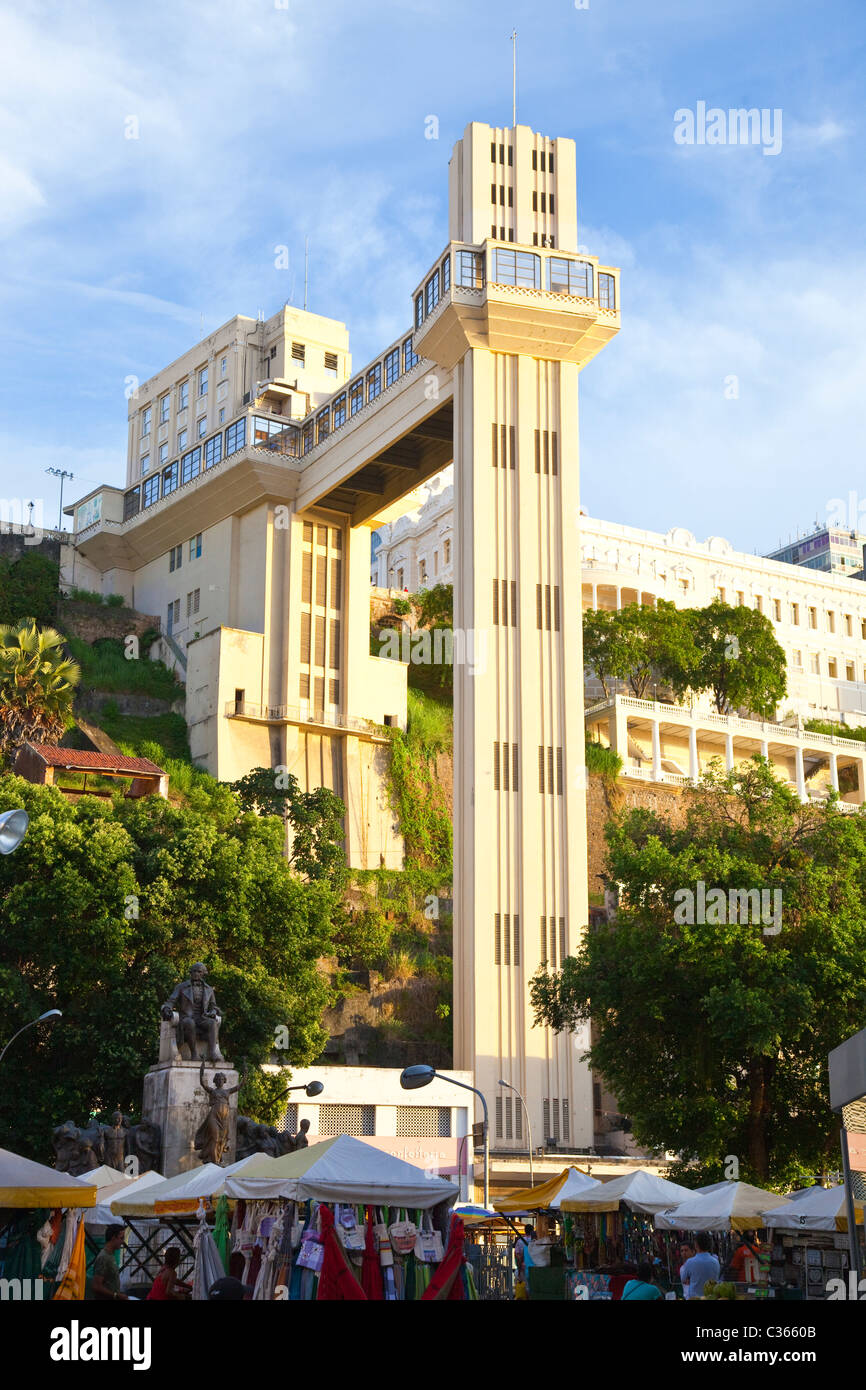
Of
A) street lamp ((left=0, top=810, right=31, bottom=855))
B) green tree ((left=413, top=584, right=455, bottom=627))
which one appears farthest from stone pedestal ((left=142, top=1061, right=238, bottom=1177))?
green tree ((left=413, top=584, right=455, bottom=627))

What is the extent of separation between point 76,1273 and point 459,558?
40.3 meters

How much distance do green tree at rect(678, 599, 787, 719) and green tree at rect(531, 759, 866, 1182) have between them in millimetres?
45220

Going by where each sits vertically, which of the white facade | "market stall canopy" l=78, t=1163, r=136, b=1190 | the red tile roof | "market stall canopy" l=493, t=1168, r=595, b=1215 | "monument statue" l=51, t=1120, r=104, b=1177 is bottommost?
"market stall canopy" l=493, t=1168, r=595, b=1215

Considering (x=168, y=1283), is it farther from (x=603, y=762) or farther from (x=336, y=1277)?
(x=603, y=762)

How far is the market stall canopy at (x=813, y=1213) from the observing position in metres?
21.6

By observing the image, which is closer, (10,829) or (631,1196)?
(10,829)

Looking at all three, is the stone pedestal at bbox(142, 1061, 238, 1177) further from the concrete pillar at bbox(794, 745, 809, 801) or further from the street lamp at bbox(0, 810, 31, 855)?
the concrete pillar at bbox(794, 745, 809, 801)

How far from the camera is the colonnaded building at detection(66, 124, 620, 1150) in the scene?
52.1m

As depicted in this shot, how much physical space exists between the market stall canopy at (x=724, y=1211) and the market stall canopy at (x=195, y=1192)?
6.58 meters

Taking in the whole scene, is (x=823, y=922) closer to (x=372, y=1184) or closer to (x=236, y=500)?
(x=372, y=1184)

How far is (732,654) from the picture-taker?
81125 mm

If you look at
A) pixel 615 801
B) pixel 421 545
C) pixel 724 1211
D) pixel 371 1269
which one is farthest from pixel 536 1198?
pixel 421 545
